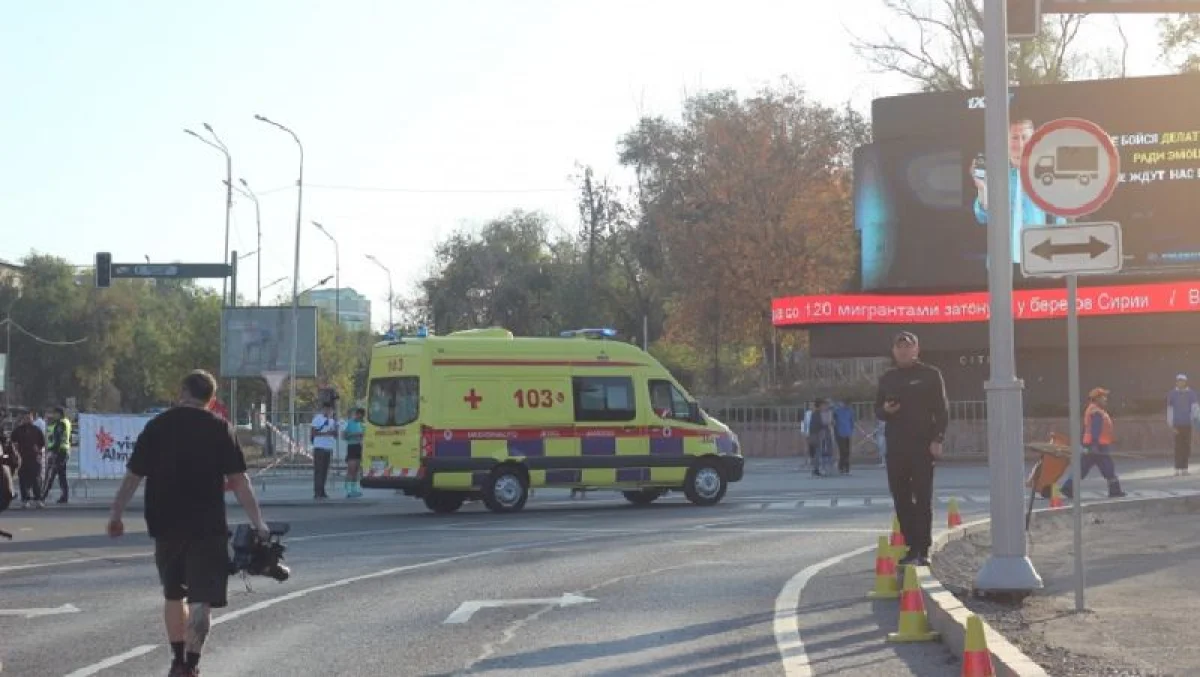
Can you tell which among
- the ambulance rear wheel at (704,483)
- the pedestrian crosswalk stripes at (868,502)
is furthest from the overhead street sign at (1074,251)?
the ambulance rear wheel at (704,483)

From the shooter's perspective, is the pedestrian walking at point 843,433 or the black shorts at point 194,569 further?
the pedestrian walking at point 843,433

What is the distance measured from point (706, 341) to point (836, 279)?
595 centimetres

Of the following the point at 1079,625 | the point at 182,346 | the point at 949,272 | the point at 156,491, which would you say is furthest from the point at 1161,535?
the point at 182,346

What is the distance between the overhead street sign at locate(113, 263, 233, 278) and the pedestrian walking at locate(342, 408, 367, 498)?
1727 centimetres

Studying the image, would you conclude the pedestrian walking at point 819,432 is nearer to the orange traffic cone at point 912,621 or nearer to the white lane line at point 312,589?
the white lane line at point 312,589

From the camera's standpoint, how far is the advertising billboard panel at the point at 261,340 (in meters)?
50.4

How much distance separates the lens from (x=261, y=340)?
5059 cm

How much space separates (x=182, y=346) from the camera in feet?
313

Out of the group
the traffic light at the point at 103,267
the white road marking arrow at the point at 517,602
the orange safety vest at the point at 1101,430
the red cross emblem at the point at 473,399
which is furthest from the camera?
the traffic light at the point at 103,267

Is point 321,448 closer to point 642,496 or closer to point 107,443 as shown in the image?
point 642,496

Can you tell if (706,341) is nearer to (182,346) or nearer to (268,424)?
(268,424)

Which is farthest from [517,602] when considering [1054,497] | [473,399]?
[473,399]

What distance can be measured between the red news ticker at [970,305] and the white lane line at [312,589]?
25.6m

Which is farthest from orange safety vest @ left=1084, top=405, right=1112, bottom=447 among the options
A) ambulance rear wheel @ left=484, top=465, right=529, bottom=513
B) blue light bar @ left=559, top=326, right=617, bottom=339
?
ambulance rear wheel @ left=484, top=465, right=529, bottom=513
